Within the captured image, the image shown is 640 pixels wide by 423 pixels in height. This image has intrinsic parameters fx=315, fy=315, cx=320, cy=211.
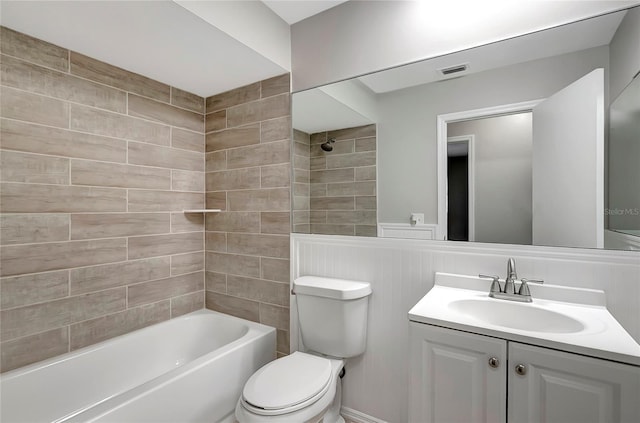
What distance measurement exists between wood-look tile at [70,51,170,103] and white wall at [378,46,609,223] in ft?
4.98

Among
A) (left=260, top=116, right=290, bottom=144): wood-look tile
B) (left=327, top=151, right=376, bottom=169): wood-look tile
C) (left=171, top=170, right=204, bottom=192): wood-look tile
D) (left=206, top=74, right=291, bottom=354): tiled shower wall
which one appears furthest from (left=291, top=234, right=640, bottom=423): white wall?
(left=171, top=170, right=204, bottom=192): wood-look tile

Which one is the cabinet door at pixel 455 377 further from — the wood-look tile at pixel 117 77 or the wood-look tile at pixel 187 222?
the wood-look tile at pixel 117 77

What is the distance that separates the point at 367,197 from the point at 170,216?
141 cm

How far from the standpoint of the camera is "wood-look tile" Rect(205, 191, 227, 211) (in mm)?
2385

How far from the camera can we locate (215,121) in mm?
2438

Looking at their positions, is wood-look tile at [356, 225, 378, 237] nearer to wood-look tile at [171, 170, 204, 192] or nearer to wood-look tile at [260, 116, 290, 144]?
wood-look tile at [260, 116, 290, 144]

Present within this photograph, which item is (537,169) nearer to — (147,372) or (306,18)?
(306,18)

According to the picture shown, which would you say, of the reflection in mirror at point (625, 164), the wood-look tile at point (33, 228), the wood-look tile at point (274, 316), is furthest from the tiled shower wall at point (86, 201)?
the reflection in mirror at point (625, 164)

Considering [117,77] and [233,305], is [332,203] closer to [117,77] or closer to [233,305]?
[233,305]

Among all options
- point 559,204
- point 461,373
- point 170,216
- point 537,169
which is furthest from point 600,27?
point 170,216

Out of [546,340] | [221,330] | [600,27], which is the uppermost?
[600,27]

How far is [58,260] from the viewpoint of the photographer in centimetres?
169

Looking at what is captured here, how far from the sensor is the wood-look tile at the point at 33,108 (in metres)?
1.53

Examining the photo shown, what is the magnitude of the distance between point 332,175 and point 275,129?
20.2 inches
